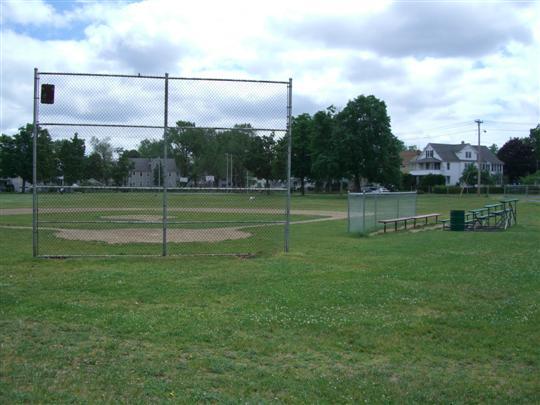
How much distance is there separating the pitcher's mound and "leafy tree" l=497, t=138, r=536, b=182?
100 meters

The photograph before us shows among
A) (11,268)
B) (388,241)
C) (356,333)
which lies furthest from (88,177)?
(388,241)

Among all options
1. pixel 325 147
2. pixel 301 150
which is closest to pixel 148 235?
pixel 325 147

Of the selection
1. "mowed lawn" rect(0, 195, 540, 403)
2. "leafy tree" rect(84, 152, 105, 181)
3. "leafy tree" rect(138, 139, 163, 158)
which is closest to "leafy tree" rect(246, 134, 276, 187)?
"leafy tree" rect(138, 139, 163, 158)

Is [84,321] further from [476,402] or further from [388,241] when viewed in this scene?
[388,241]

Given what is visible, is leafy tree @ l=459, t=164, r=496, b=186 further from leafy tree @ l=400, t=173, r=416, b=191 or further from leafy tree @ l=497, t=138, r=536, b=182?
leafy tree @ l=497, t=138, r=536, b=182

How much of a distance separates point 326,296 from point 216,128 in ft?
14.7

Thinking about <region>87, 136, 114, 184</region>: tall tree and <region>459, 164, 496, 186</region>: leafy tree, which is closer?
<region>87, 136, 114, 184</region>: tall tree

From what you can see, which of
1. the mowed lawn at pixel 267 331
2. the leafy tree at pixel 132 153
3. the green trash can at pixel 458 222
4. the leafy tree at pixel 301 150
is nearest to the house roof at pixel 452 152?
the leafy tree at pixel 301 150

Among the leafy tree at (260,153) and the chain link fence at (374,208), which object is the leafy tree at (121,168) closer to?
the leafy tree at (260,153)

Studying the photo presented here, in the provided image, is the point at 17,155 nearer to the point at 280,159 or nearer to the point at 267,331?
the point at 280,159

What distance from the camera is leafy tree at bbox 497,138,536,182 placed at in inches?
4131

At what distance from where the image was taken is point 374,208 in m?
20.1

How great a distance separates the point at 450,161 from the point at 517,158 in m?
14.3

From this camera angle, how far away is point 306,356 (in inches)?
207
